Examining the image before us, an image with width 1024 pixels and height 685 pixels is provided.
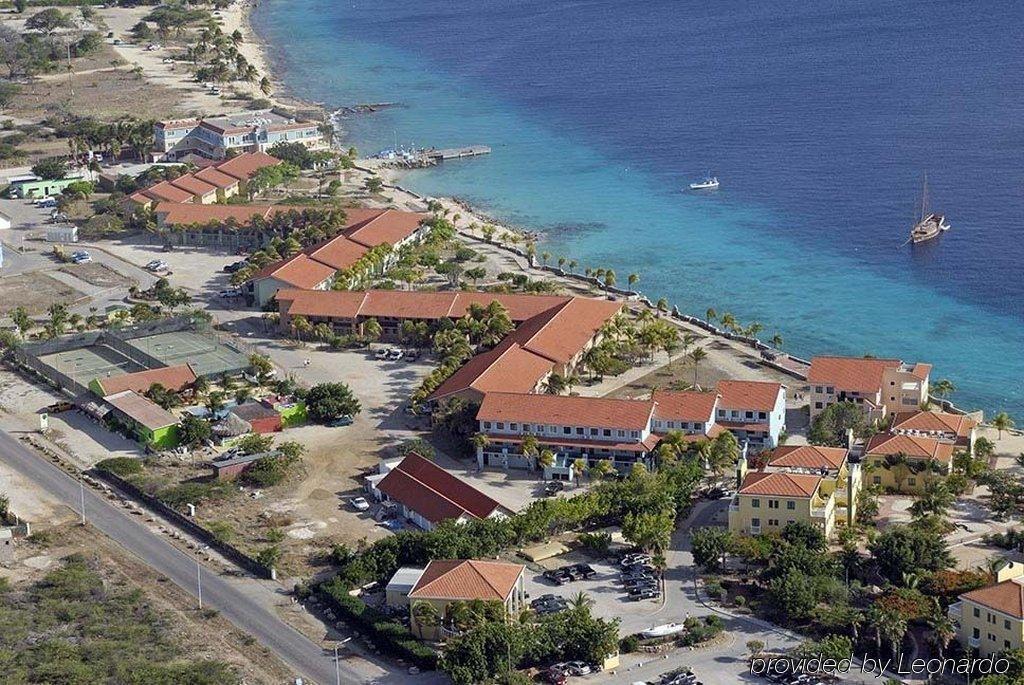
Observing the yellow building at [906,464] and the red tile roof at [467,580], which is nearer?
the red tile roof at [467,580]

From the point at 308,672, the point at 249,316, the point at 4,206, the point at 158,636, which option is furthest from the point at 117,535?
the point at 4,206

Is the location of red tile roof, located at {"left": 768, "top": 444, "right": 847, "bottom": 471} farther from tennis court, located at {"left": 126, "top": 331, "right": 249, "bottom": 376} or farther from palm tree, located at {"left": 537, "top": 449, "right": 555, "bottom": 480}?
tennis court, located at {"left": 126, "top": 331, "right": 249, "bottom": 376}

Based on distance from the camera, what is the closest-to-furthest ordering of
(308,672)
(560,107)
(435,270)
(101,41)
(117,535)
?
1. (308,672)
2. (117,535)
3. (435,270)
4. (560,107)
5. (101,41)

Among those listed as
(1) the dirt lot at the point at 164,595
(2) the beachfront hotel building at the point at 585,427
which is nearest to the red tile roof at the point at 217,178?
(2) the beachfront hotel building at the point at 585,427

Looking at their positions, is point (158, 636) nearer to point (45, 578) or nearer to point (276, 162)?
point (45, 578)

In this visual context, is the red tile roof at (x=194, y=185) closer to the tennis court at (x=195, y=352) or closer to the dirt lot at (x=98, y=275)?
the dirt lot at (x=98, y=275)

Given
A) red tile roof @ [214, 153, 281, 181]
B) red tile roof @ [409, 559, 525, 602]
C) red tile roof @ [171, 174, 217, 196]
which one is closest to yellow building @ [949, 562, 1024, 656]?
red tile roof @ [409, 559, 525, 602]
